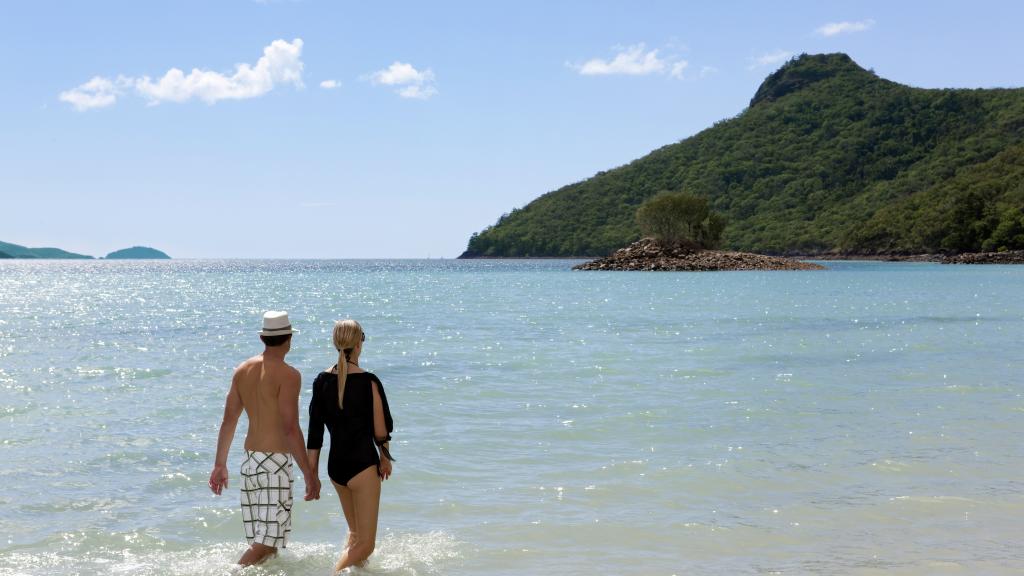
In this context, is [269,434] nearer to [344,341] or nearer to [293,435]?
[293,435]

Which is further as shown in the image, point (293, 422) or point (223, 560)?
point (223, 560)

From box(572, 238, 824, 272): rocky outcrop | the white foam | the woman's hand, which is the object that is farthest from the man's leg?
box(572, 238, 824, 272): rocky outcrop

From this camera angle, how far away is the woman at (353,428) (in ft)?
20.1

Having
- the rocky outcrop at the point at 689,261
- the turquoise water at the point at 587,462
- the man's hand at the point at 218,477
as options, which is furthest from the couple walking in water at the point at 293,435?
the rocky outcrop at the point at 689,261

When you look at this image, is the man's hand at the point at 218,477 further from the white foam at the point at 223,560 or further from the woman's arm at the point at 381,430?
the woman's arm at the point at 381,430

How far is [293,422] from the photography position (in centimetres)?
630

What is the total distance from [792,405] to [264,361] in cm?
1123

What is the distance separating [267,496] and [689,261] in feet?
380

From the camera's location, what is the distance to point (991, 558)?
7.16 metres

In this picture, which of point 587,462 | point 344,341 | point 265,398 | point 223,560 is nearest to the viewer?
point 344,341

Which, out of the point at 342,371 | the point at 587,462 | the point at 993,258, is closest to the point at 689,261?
the point at 993,258

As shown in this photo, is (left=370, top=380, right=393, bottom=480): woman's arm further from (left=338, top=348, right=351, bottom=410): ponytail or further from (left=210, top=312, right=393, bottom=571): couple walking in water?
(left=338, top=348, right=351, bottom=410): ponytail

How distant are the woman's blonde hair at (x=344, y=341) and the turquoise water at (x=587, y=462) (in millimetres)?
1951

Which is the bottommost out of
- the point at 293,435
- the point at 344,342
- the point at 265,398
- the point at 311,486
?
the point at 311,486
